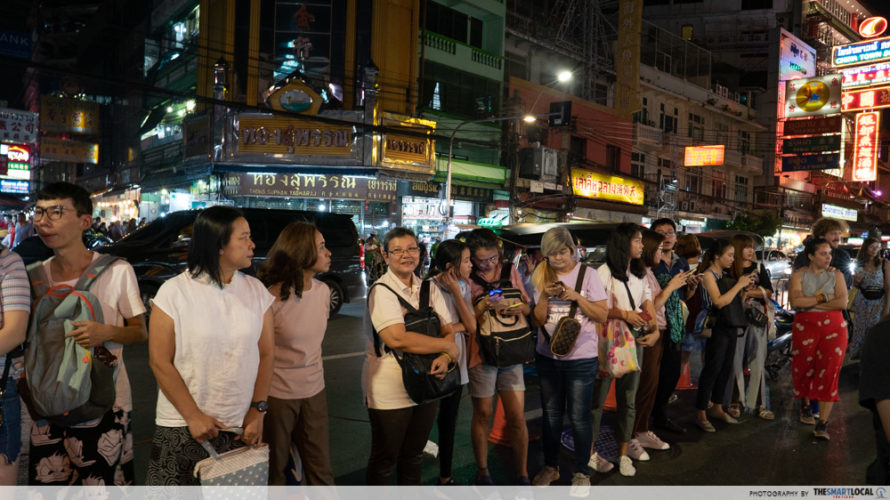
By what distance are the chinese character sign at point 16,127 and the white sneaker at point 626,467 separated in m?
25.0


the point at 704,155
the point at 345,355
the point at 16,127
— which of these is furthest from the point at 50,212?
the point at 704,155

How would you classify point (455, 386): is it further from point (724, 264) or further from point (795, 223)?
point (795, 223)

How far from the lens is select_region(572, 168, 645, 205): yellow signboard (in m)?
29.7

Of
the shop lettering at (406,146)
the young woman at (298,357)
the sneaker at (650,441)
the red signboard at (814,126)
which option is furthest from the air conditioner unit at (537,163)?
the young woman at (298,357)

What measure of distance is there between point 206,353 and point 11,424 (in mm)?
919

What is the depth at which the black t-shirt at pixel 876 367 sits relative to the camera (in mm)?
2512

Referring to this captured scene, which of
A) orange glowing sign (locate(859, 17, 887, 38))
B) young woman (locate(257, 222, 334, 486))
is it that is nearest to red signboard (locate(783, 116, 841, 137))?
orange glowing sign (locate(859, 17, 887, 38))

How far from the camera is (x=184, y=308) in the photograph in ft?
8.66

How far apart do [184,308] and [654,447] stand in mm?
4313

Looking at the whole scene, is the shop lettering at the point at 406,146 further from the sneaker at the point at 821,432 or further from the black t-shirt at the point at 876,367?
the black t-shirt at the point at 876,367

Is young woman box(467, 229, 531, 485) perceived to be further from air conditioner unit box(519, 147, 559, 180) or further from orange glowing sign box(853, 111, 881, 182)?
orange glowing sign box(853, 111, 881, 182)

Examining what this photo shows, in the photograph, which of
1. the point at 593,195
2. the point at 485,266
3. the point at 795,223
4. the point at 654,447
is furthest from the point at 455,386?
the point at 795,223

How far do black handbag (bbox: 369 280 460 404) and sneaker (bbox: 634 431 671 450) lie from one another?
2.53 meters

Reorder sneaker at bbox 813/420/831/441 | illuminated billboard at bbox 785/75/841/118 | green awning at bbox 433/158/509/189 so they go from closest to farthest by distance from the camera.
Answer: sneaker at bbox 813/420/831/441 → green awning at bbox 433/158/509/189 → illuminated billboard at bbox 785/75/841/118
